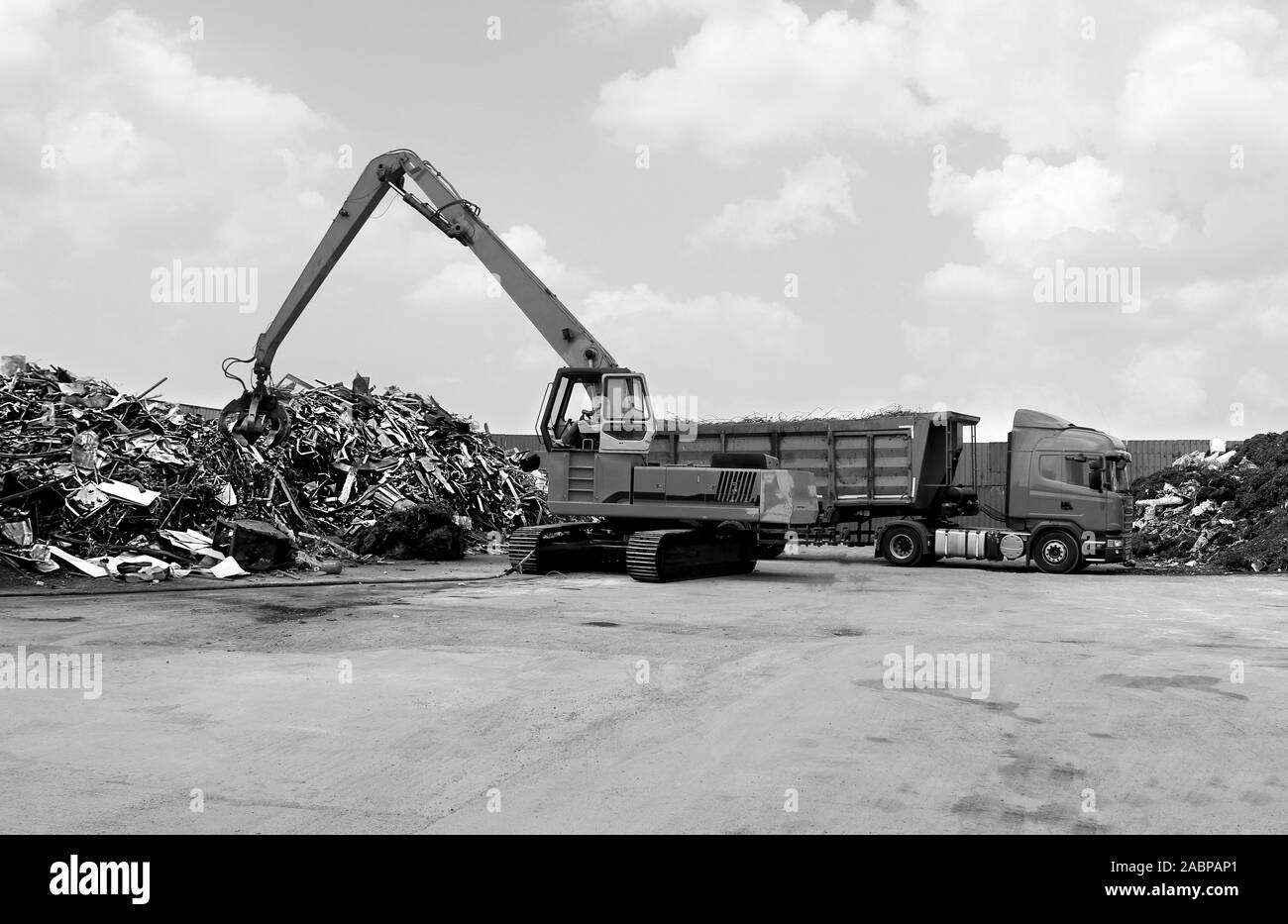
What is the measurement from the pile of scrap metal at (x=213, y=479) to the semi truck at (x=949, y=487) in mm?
7017

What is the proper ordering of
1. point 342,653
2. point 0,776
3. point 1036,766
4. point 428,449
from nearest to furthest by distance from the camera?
point 0,776 → point 1036,766 → point 342,653 → point 428,449

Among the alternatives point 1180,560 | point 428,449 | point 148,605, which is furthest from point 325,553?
point 1180,560

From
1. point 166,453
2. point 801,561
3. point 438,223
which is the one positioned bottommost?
point 801,561

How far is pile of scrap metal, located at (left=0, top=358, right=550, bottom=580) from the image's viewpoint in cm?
1716

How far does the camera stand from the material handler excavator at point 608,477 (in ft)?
58.9

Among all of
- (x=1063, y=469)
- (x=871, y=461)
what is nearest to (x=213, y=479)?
(x=871, y=461)

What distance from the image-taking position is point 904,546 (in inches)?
910

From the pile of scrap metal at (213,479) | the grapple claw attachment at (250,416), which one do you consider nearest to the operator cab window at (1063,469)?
the pile of scrap metal at (213,479)

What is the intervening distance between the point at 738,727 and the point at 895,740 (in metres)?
1.03

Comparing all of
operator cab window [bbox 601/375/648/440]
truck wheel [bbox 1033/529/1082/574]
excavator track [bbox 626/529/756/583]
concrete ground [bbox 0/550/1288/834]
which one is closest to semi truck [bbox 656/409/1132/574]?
truck wheel [bbox 1033/529/1082/574]

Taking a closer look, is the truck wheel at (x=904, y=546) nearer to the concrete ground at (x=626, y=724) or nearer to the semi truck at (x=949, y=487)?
the semi truck at (x=949, y=487)

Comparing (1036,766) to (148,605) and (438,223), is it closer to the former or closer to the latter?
(148,605)

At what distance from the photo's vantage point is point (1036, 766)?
626 cm

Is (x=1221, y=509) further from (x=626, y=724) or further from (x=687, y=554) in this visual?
(x=626, y=724)
